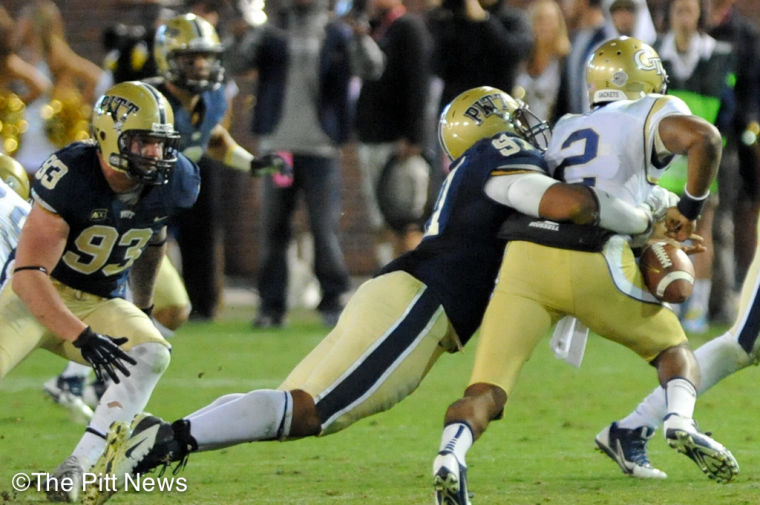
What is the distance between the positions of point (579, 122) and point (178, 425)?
1.56 m

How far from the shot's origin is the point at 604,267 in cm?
471

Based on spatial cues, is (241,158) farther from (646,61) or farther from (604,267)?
(604,267)

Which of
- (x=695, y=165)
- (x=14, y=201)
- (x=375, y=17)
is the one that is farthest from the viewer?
(x=375, y=17)

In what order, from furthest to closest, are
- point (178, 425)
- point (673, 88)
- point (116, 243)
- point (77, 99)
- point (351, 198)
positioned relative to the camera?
1. point (351, 198)
2. point (77, 99)
3. point (673, 88)
4. point (116, 243)
5. point (178, 425)

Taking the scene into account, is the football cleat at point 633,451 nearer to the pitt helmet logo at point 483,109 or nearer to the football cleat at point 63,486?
the pitt helmet logo at point 483,109

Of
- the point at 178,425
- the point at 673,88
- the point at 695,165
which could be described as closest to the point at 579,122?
the point at 695,165

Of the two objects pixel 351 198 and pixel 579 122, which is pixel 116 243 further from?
pixel 351 198

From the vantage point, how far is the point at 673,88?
9.36 meters

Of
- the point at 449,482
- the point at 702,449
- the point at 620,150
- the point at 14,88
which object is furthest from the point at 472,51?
the point at 449,482

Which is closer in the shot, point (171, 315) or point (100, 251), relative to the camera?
point (100, 251)

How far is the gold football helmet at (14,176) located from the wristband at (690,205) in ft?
8.93

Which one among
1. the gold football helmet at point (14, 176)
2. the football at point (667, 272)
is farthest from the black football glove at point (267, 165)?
the football at point (667, 272)

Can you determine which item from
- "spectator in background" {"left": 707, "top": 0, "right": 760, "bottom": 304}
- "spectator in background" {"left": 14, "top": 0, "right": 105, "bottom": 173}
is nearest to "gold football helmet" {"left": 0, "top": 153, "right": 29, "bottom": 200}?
"spectator in background" {"left": 707, "top": 0, "right": 760, "bottom": 304}

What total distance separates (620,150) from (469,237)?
1.72 ft
